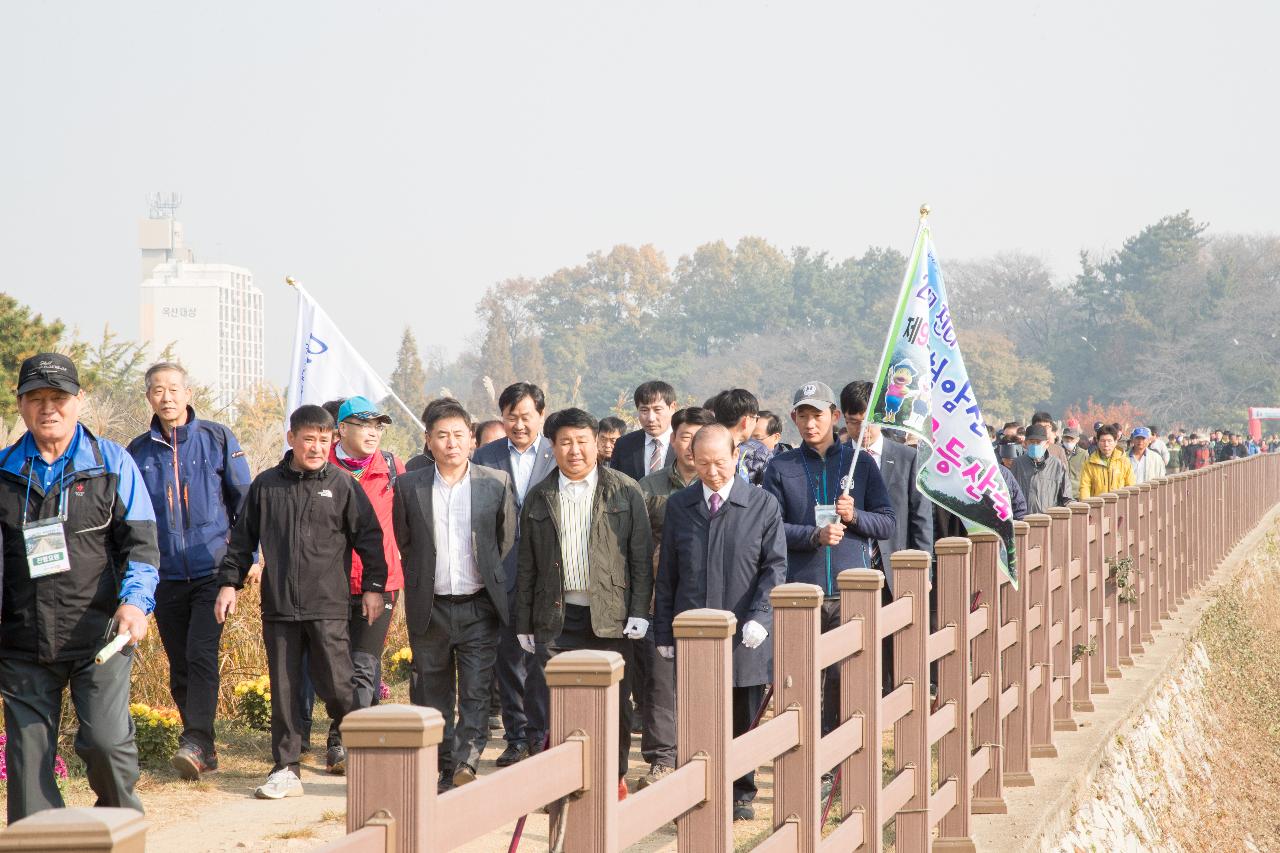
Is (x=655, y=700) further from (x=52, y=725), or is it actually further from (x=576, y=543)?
(x=52, y=725)

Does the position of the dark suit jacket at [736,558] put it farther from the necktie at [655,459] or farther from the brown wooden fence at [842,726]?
the necktie at [655,459]

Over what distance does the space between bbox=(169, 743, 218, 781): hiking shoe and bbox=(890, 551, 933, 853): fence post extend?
3.26 m

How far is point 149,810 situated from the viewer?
21.8ft

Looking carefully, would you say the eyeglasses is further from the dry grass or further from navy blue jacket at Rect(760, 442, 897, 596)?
the dry grass

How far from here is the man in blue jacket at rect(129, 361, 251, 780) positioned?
7082 mm

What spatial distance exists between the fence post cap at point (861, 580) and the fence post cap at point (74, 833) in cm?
325

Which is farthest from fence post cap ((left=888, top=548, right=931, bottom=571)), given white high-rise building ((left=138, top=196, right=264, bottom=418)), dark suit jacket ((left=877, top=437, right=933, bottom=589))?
white high-rise building ((left=138, top=196, right=264, bottom=418))

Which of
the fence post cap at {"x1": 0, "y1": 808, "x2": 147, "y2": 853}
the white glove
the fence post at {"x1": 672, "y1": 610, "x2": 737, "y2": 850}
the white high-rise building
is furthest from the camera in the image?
the white high-rise building

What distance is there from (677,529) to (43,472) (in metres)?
2.35

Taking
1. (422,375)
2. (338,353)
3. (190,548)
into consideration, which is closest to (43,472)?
(190,548)

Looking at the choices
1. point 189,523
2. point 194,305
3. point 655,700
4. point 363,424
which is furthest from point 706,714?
point 194,305

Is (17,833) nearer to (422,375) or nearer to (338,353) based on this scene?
(338,353)

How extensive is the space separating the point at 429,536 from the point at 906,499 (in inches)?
87.6

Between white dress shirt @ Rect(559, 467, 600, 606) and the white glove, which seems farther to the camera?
white dress shirt @ Rect(559, 467, 600, 606)
